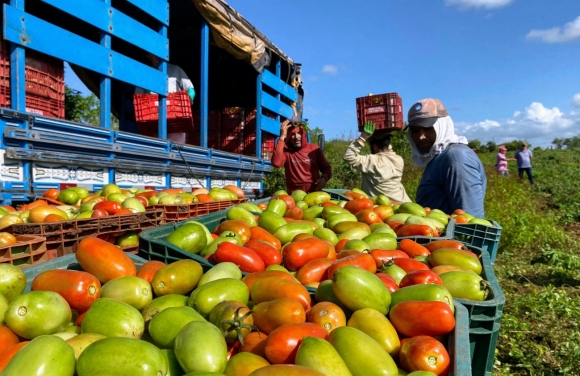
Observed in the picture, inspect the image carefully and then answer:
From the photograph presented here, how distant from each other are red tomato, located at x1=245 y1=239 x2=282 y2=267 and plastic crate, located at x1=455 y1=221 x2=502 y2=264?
1.77 m

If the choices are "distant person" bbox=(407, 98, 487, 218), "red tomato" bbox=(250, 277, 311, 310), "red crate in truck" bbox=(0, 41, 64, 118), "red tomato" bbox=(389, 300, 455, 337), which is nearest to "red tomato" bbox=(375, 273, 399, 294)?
"red tomato" bbox=(389, 300, 455, 337)

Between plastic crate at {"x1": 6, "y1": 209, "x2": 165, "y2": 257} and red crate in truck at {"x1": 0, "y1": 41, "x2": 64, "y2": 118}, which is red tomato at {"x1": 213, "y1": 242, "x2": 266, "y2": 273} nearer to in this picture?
plastic crate at {"x1": 6, "y1": 209, "x2": 165, "y2": 257}

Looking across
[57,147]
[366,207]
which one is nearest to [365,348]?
[366,207]

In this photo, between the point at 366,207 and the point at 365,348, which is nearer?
the point at 365,348

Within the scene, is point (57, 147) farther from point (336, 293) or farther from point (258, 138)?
point (258, 138)

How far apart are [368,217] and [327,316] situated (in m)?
2.11

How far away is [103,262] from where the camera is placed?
6.73 feet

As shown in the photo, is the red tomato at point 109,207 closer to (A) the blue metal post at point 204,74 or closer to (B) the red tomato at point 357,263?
(B) the red tomato at point 357,263

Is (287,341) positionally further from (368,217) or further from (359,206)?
(359,206)

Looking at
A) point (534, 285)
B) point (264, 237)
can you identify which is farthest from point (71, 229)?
point (534, 285)

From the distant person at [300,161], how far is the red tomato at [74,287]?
465 centimetres

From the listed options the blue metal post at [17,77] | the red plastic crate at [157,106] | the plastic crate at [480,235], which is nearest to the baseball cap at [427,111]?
the plastic crate at [480,235]

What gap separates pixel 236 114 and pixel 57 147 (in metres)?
6.88

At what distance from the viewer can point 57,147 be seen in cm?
494
